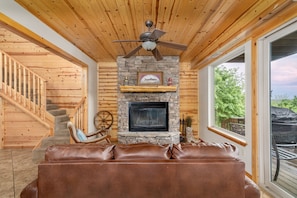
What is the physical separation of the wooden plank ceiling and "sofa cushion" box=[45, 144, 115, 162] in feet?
5.91

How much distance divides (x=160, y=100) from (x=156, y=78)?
64cm

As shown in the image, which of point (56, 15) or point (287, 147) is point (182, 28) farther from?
point (287, 147)

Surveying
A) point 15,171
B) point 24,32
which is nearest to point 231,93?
point 24,32

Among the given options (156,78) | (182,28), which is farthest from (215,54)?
(156,78)

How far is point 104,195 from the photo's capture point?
1746mm

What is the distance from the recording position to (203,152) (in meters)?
1.85

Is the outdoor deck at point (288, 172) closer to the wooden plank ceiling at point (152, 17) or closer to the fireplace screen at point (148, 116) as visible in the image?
the wooden plank ceiling at point (152, 17)

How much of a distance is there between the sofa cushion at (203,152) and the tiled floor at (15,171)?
227 centimetres

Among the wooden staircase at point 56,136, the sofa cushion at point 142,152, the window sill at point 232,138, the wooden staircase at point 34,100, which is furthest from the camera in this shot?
the wooden staircase at point 34,100

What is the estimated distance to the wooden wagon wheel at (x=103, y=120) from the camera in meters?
6.32

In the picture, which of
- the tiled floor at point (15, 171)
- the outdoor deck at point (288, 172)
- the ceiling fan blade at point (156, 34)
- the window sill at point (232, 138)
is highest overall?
the ceiling fan blade at point (156, 34)

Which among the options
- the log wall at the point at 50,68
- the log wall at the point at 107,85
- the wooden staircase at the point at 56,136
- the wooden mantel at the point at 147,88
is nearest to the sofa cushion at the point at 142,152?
the wooden staircase at the point at 56,136

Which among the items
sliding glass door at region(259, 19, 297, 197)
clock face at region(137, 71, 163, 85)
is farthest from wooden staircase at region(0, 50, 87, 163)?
sliding glass door at region(259, 19, 297, 197)

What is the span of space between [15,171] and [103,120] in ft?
9.61
